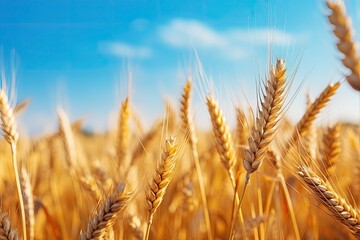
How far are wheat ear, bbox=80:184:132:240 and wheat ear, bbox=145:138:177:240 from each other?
0.07 metres

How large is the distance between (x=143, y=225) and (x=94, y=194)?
10.8 inches

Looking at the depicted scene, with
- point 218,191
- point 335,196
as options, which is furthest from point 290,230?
point 335,196

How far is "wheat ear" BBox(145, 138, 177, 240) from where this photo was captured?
1355 mm

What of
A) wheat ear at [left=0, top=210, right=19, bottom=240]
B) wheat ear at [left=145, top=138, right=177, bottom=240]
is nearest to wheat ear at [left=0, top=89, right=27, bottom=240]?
wheat ear at [left=0, top=210, right=19, bottom=240]

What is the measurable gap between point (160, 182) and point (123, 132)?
1099 millimetres

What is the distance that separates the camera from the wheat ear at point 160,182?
4.45 feet

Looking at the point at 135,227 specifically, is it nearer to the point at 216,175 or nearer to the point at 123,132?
the point at 123,132

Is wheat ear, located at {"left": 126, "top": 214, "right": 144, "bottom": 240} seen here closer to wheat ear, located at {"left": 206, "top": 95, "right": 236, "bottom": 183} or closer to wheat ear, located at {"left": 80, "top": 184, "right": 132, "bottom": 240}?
wheat ear, located at {"left": 80, "top": 184, "right": 132, "bottom": 240}

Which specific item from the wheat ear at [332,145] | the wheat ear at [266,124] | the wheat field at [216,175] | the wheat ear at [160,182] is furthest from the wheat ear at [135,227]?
the wheat ear at [332,145]

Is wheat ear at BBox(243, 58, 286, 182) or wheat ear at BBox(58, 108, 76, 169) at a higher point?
wheat ear at BBox(243, 58, 286, 182)

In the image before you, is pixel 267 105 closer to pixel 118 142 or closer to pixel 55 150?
pixel 118 142

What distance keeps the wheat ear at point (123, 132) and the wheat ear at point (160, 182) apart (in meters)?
0.86

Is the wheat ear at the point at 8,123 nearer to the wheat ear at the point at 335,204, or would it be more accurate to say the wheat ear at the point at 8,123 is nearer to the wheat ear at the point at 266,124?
the wheat ear at the point at 266,124

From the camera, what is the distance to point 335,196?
1.33 m
